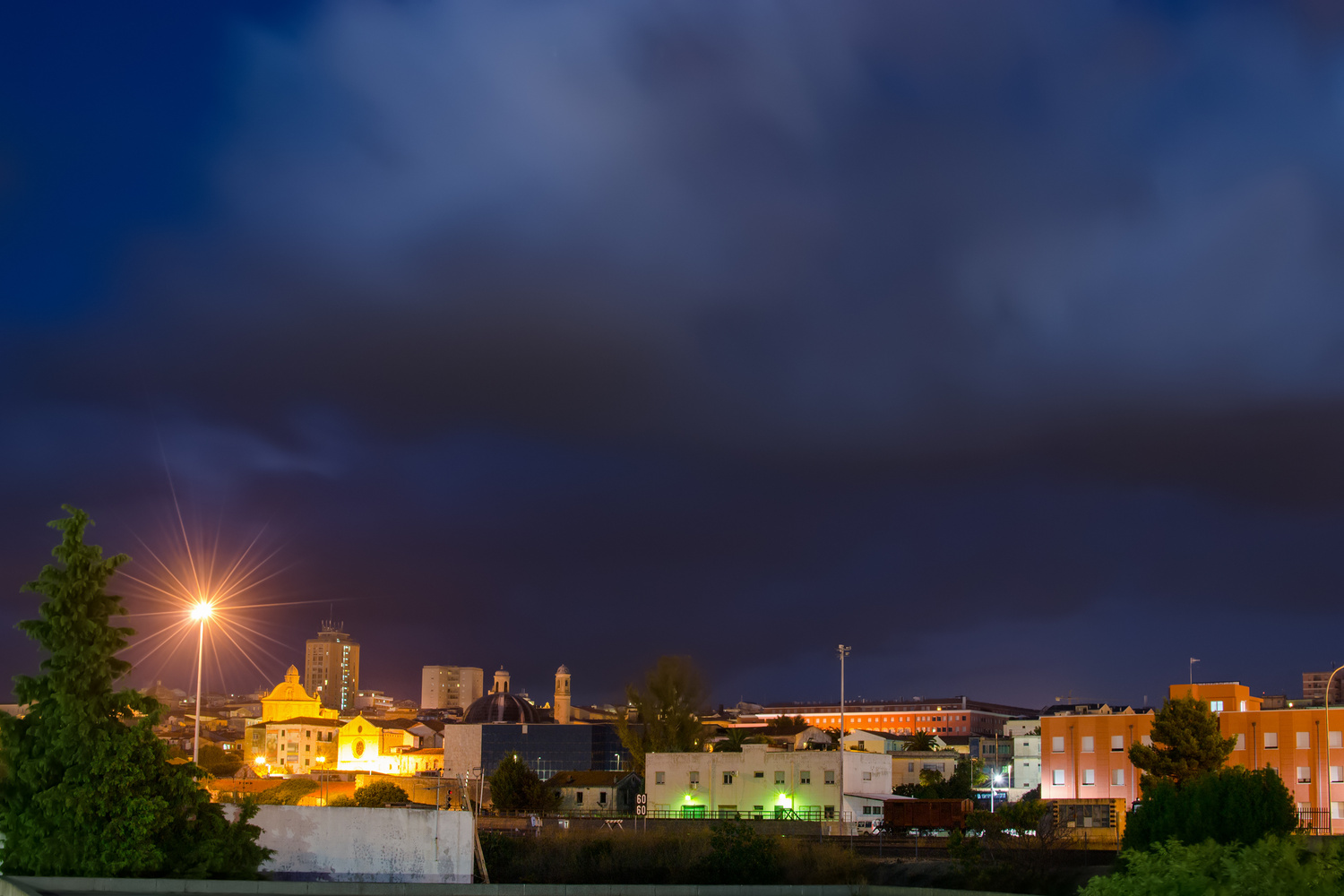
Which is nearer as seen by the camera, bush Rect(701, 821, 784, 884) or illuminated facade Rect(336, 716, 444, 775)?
bush Rect(701, 821, 784, 884)

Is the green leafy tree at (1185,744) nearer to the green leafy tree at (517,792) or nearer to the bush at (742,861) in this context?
the bush at (742,861)

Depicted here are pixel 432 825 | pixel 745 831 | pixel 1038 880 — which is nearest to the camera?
pixel 432 825

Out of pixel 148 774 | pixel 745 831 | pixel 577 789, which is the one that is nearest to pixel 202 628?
pixel 148 774

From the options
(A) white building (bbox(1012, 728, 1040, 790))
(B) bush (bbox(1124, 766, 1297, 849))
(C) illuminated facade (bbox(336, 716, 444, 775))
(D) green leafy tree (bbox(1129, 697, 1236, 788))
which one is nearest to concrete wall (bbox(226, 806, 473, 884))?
(B) bush (bbox(1124, 766, 1297, 849))

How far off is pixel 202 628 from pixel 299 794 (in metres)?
38.9

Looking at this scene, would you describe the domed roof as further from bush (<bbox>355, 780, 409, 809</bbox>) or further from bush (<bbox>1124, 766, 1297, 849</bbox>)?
bush (<bbox>1124, 766, 1297, 849</bbox>)

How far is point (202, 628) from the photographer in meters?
39.6

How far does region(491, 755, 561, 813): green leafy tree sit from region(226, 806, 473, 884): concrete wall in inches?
1804

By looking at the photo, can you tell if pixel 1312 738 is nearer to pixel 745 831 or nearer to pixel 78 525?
pixel 745 831

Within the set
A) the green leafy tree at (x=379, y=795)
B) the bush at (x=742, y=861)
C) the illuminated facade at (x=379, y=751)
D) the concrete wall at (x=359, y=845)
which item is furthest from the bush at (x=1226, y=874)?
the illuminated facade at (x=379, y=751)

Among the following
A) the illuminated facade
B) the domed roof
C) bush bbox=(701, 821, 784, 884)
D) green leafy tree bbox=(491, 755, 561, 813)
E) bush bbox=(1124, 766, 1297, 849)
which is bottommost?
the illuminated facade

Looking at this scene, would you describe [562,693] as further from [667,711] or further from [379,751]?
[667,711]

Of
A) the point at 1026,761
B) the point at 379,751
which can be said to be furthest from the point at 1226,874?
the point at 379,751

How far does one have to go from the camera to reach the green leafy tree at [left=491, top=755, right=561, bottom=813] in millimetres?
83375
